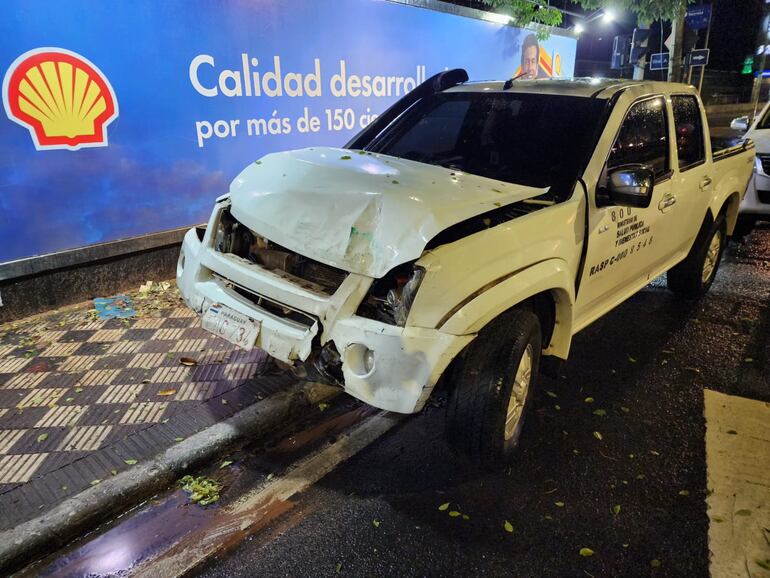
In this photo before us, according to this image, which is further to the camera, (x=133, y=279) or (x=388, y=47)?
(x=388, y=47)

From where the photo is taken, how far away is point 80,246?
4.74 m

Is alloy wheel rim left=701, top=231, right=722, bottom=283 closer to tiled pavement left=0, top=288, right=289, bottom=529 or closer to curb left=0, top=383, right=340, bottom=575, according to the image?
curb left=0, top=383, right=340, bottom=575

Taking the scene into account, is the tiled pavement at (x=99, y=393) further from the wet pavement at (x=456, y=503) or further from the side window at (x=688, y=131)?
the side window at (x=688, y=131)

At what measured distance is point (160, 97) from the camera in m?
5.03

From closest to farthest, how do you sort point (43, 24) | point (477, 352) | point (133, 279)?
point (477, 352), point (43, 24), point (133, 279)

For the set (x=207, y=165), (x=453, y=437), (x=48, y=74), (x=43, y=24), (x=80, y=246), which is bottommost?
(x=453, y=437)

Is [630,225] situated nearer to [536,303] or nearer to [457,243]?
[536,303]

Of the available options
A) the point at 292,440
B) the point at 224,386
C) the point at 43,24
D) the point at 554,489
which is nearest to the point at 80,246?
the point at 43,24

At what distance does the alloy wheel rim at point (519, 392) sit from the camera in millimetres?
2906

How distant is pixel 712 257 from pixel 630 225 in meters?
2.52

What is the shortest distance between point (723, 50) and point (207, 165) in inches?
1973

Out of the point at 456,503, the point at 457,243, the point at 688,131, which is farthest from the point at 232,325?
the point at 688,131

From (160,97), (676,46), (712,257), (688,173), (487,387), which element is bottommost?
(712,257)

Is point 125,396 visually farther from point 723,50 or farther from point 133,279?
point 723,50
